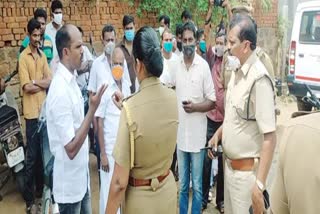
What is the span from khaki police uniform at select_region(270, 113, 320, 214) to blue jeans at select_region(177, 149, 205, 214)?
2.60 metres

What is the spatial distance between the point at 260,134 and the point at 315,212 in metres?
1.55

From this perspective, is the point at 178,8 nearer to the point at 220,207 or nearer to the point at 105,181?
the point at 220,207

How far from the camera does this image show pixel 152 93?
8.14 feet

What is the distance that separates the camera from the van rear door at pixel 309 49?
28.5ft

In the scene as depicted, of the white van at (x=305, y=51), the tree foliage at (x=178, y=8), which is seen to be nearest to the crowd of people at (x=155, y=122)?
the tree foliage at (x=178, y=8)

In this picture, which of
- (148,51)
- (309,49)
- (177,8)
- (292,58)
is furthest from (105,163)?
(292,58)

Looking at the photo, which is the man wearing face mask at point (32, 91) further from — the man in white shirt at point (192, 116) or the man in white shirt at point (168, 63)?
the man in white shirt at point (192, 116)

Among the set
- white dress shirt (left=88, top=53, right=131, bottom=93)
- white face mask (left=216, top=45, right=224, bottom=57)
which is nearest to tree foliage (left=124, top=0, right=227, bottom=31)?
white face mask (left=216, top=45, right=224, bottom=57)

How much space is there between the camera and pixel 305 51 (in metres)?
8.95

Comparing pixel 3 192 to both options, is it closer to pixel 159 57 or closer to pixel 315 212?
pixel 159 57

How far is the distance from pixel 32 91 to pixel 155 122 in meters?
2.45

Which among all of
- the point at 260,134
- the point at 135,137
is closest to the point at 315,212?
the point at 135,137

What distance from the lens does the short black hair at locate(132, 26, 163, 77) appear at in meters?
2.42

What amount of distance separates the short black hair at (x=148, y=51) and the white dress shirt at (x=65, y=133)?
656 millimetres
